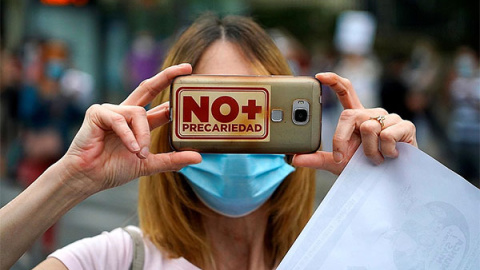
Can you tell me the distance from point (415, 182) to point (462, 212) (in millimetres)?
134

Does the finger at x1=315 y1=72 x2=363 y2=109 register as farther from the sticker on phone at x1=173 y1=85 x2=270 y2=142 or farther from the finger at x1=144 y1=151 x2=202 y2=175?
the finger at x1=144 y1=151 x2=202 y2=175

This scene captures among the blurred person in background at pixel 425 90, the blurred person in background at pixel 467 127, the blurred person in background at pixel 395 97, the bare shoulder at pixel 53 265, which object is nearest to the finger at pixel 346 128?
the bare shoulder at pixel 53 265

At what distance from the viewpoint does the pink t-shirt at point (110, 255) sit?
6.77ft

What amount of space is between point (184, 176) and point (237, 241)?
0.26 metres

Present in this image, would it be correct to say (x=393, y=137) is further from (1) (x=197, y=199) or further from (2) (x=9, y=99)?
(2) (x=9, y=99)

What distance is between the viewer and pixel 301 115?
6.20 feet

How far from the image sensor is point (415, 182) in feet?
6.12

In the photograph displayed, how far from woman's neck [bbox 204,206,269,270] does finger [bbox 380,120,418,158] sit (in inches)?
22.9

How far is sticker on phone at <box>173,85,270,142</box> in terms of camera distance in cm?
181

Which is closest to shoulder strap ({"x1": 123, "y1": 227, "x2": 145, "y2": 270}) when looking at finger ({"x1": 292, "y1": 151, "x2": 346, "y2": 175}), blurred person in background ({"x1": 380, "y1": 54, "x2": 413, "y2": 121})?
finger ({"x1": 292, "y1": 151, "x2": 346, "y2": 175})

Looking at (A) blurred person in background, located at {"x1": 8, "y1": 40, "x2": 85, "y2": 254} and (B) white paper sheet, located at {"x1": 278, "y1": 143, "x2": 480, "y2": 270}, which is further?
(A) blurred person in background, located at {"x1": 8, "y1": 40, "x2": 85, "y2": 254}

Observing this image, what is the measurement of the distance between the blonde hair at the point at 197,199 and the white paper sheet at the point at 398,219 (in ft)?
1.58

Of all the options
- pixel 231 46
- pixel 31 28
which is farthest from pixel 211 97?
pixel 31 28

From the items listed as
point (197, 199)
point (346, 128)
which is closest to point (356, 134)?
point (346, 128)
